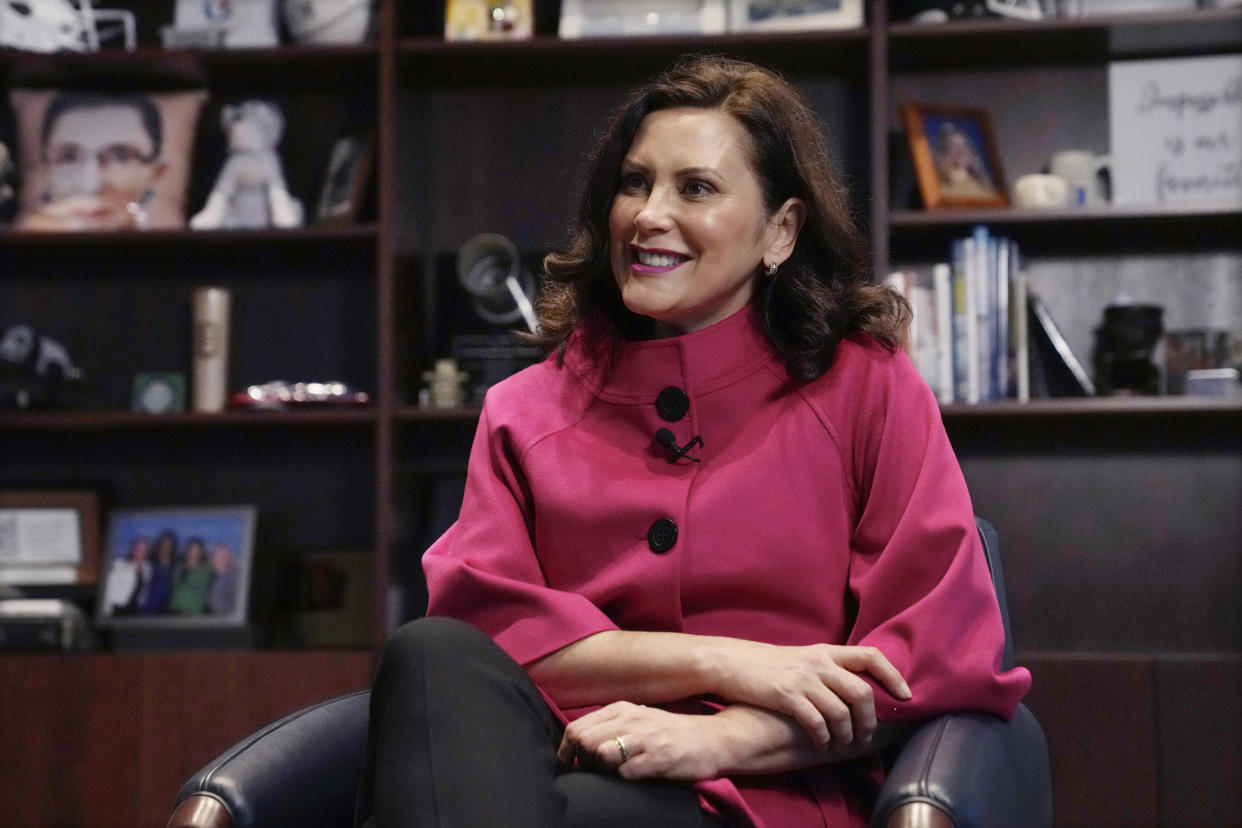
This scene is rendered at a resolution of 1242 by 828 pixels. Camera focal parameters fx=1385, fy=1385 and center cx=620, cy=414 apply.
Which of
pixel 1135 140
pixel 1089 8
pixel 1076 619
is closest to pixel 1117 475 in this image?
pixel 1076 619

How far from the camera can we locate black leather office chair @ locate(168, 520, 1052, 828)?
3.72ft

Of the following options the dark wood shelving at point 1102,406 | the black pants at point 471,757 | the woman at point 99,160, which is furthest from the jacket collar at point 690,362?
the woman at point 99,160

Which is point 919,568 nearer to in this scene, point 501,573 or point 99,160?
point 501,573

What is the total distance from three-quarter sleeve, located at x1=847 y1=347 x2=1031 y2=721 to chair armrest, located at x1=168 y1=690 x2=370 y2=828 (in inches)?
22.0

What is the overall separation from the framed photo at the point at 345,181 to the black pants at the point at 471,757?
184 centimetres

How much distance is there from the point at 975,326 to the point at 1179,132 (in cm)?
65

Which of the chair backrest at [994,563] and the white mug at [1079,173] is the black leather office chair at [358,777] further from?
the white mug at [1079,173]

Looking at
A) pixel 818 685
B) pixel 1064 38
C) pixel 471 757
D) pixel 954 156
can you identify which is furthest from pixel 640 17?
pixel 471 757

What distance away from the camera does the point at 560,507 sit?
1.58m

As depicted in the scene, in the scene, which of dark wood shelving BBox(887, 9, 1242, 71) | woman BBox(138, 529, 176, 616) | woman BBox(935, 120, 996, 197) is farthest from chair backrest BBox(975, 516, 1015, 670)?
woman BBox(138, 529, 176, 616)

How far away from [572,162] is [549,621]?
183 cm

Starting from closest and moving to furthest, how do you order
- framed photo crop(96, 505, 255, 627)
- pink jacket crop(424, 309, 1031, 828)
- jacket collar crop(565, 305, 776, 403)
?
1. pink jacket crop(424, 309, 1031, 828)
2. jacket collar crop(565, 305, 776, 403)
3. framed photo crop(96, 505, 255, 627)

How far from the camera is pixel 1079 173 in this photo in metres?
2.85

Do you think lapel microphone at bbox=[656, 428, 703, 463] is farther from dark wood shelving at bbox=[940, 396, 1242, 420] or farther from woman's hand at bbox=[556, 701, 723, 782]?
dark wood shelving at bbox=[940, 396, 1242, 420]
